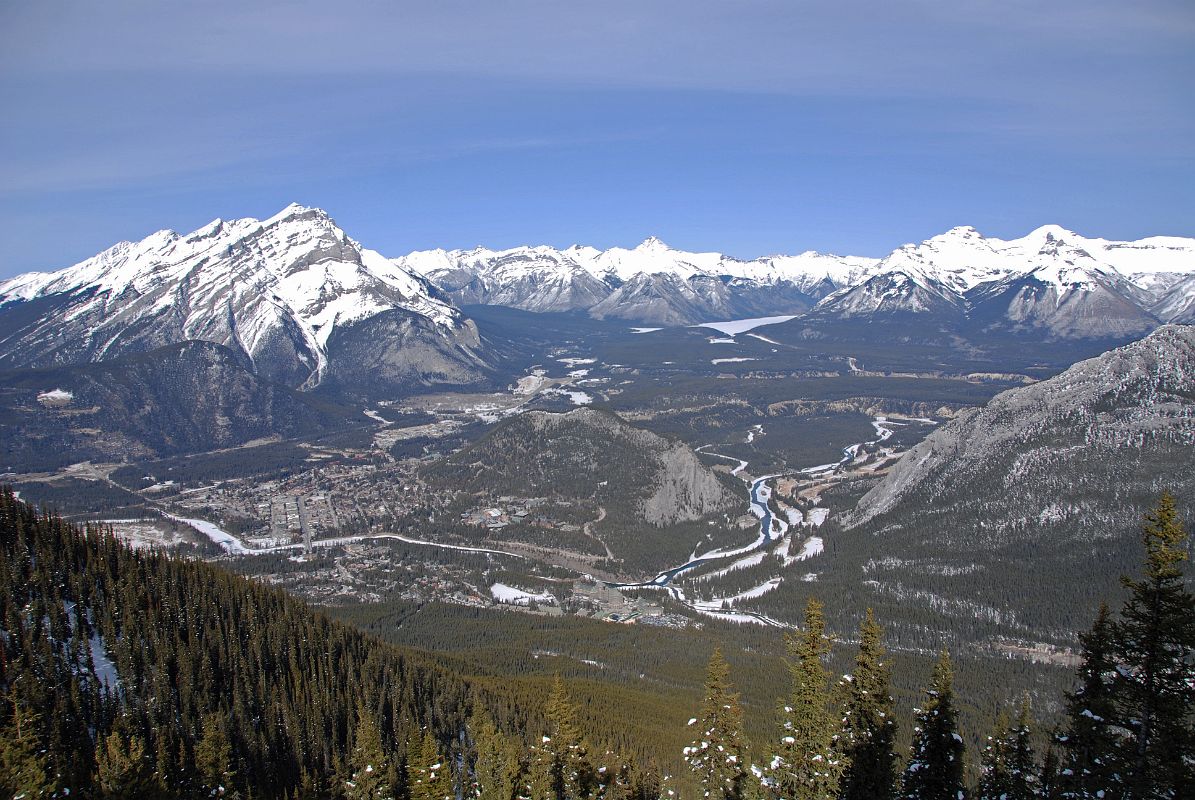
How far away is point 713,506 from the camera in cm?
19688

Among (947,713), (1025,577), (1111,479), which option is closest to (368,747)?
(947,713)

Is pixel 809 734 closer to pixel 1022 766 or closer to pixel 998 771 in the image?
pixel 998 771

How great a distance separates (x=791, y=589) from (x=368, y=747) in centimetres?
10078

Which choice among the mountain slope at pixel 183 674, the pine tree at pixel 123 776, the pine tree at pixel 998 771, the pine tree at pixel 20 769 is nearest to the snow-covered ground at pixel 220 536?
the mountain slope at pixel 183 674

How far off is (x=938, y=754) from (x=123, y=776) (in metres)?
44.9

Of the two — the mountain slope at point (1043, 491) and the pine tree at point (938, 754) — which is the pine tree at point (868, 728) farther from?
the mountain slope at point (1043, 491)

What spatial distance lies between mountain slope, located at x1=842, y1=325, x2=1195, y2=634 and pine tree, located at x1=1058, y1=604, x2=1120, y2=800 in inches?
3637

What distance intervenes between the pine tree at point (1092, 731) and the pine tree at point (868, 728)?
739cm

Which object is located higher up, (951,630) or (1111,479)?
(1111,479)

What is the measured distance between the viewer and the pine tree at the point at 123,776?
153 feet

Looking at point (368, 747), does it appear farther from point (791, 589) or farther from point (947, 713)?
point (791, 589)

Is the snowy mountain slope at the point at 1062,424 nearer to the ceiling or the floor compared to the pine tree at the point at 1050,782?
nearer to the ceiling

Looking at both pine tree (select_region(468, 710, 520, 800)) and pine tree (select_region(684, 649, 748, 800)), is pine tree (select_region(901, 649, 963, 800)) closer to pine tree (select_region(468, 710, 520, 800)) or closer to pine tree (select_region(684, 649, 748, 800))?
pine tree (select_region(684, 649, 748, 800))

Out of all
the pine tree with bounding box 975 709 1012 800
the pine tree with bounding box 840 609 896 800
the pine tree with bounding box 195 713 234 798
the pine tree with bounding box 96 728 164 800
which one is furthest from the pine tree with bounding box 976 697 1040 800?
the pine tree with bounding box 96 728 164 800
